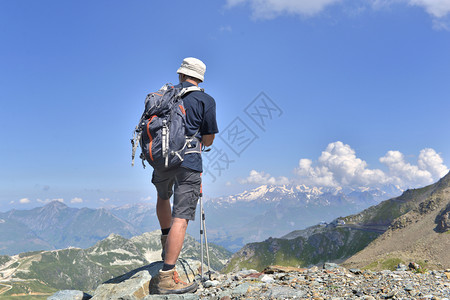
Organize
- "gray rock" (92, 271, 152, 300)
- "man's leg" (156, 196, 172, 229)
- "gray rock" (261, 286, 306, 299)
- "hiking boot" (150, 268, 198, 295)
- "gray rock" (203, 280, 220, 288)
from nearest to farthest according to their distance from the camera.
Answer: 1. "gray rock" (261, 286, 306, 299)
2. "hiking boot" (150, 268, 198, 295)
3. "gray rock" (92, 271, 152, 300)
4. "gray rock" (203, 280, 220, 288)
5. "man's leg" (156, 196, 172, 229)

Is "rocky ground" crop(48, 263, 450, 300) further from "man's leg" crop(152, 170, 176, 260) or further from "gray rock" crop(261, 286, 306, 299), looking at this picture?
"man's leg" crop(152, 170, 176, 260)

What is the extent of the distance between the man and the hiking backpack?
7.5 inches

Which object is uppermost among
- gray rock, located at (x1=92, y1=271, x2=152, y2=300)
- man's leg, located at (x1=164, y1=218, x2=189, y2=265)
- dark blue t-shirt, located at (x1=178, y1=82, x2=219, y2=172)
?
dark blue t-shirt, located at (x1=178, y1=82, x2=219, y2=172)

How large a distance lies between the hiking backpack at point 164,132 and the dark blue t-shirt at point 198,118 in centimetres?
14

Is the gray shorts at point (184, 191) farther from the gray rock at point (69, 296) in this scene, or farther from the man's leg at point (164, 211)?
the gray rock at point (69, 296)

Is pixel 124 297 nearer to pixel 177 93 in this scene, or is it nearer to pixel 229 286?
pixel 229 286

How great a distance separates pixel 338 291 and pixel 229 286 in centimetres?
290

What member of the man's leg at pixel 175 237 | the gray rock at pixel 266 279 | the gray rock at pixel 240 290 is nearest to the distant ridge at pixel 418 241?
the gray rock at pixel 266 279

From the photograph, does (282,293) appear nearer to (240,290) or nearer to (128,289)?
(240,290)

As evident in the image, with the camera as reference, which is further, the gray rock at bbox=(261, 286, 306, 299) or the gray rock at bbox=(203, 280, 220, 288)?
the gray rock at bbox=(203, 280, 220, 288)

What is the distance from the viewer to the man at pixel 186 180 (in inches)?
292

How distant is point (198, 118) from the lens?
25.1ft

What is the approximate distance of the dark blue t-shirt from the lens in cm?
749

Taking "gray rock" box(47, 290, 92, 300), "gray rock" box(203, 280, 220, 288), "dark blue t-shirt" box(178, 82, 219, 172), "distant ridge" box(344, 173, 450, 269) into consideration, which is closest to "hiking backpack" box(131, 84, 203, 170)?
"dark blue t-shirt" box(178, 82, 219, 172)
